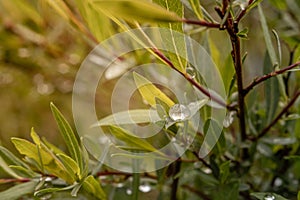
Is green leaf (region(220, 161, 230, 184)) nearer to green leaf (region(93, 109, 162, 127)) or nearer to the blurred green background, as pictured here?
green leaf (region(93, 109, 162, 127))

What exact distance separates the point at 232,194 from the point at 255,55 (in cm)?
32

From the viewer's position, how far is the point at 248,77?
0.66 metres

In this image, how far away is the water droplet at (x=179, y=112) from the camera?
1.21ft

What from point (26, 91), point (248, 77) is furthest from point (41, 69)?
point (248, 77)

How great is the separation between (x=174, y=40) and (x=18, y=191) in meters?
0.19

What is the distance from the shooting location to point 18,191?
1.39ft

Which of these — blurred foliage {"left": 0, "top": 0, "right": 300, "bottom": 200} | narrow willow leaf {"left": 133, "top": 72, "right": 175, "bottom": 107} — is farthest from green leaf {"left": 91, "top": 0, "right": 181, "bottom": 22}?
narrow willow leaf {"left": 133, "top": 72, "right": 175, "bottom": 107}

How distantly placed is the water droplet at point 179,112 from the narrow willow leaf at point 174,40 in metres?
0.03

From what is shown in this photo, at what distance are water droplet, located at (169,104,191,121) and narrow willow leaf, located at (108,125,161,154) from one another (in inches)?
2.1

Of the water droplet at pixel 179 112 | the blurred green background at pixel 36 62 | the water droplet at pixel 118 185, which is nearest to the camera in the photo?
the water droplet at pixel 179 112

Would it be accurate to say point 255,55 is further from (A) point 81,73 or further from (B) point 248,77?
(A) point 81,73

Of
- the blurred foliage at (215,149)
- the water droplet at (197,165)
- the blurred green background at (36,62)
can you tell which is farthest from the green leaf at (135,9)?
the blurred green background at (36,62)

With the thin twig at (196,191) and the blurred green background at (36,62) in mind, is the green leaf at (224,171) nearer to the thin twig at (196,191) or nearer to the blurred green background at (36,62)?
the thin twig at (196,191)

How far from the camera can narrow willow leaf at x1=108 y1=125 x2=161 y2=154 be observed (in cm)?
41
